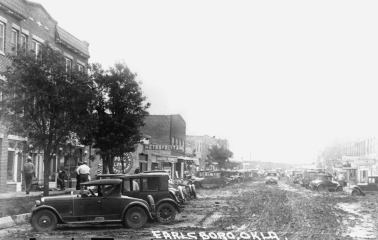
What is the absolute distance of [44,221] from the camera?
14.6 metres

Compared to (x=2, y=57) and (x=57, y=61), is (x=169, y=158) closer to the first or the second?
(x=2, y=57)

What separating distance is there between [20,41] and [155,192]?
51.8 feet

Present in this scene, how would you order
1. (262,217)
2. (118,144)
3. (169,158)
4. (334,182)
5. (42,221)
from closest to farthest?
(42,221), (262,217), (118,144), (334,182), (169,158)

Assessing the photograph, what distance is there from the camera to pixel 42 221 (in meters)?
14.5

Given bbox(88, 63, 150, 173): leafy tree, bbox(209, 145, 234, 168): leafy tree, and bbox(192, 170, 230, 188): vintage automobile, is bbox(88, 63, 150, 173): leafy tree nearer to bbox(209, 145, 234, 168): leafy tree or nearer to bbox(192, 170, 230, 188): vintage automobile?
bbox(192, 170, 230, 188): vintage automobile

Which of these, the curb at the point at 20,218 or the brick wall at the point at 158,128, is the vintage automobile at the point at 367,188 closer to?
the curb at the point at 20,218

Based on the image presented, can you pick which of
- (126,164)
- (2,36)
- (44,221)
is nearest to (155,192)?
(44,221)

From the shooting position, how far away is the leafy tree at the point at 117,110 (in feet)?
96.7

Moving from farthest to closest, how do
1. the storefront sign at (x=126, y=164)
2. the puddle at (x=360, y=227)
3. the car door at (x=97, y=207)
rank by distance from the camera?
the storefront sign at (x=126, y=164)
the car door at (x=97, y=207)
the puddle at (x=360, y=227)

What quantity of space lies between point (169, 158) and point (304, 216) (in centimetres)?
3930

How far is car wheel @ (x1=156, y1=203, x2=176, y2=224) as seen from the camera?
55.5 feet

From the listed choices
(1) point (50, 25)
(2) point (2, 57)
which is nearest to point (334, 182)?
(1) point (50, 25)

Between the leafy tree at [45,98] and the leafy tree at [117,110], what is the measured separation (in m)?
7.34

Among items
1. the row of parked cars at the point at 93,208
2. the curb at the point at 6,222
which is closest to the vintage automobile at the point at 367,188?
the row of parked cars at the point at 93,208
